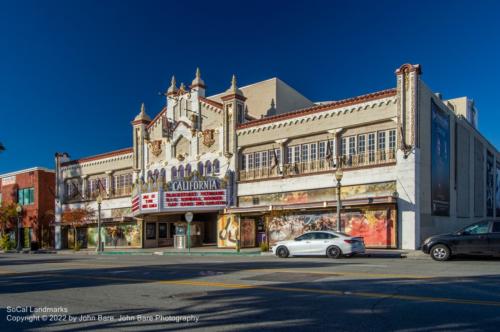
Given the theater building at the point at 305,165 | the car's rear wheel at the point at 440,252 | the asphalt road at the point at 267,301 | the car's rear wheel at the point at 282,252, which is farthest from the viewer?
the theater building at the point at 305,165

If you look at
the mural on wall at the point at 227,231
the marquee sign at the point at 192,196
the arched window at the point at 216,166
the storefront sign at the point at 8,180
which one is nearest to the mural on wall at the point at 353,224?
the mural on wall at the point at 227,231

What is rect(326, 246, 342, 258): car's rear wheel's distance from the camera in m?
20.7

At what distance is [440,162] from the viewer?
29.1 meters

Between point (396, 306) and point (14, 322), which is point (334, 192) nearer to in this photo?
point (396, 306)

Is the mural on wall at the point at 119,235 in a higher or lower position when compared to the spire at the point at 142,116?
lower

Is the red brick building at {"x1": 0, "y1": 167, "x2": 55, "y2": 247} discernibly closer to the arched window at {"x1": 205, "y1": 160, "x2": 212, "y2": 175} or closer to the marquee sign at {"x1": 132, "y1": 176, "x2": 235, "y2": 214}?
the marquee sign at {"x1": 132, "y1": 176, "x2": 235, "y2": 214}

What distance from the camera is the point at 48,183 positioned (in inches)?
1917

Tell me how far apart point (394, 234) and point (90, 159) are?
30749mm

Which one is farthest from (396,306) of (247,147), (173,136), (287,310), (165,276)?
(173,136)

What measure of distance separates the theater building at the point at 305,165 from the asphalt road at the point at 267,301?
39.2 ft

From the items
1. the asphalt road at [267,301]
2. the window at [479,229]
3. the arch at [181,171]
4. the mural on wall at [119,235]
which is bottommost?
the mural on wall at [119,235]

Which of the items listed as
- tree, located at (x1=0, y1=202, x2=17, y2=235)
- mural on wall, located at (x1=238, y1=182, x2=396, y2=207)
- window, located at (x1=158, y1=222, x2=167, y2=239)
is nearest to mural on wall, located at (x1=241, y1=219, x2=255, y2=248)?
mural on wall, located at (x1=238, y1=182, x2=396, y2=207)

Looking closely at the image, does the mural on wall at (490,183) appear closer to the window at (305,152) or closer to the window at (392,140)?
the window at (392,140)

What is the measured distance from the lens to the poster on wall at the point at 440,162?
Result: 27.9 m
